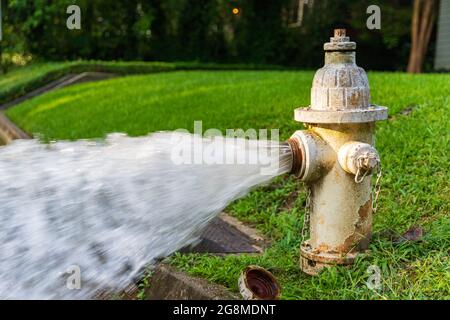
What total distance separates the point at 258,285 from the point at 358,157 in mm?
609

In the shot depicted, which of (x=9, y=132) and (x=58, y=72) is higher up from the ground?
(x=58, y=72)

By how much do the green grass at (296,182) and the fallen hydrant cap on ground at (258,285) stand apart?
98 millimetres

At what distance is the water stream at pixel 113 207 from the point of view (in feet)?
8.89

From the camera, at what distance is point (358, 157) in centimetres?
257

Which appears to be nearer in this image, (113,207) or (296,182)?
(113,207)

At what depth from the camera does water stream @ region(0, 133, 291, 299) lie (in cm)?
271

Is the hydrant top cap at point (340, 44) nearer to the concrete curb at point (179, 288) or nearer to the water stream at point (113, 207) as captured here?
the water stream at point (113, 207)

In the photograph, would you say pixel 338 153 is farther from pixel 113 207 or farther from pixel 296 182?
pixel 296 182

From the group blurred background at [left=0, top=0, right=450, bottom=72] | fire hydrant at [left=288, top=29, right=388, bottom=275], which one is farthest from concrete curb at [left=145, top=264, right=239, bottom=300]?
blurred background at [left=0, top=0, right=450, bottom=72]

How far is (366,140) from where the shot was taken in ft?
8.95

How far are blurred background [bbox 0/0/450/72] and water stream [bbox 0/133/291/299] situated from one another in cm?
1382

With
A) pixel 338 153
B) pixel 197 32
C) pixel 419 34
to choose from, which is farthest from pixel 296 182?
pixel 197 32
